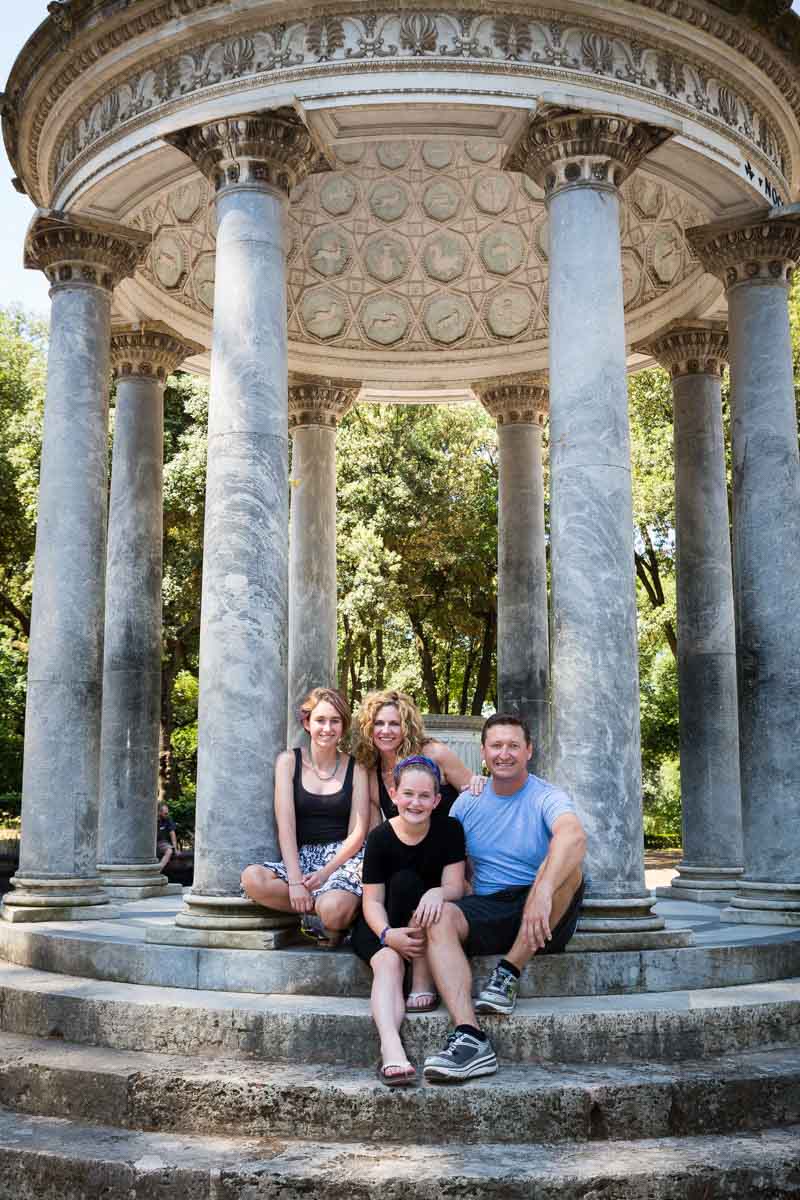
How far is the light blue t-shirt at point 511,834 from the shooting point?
13789mm

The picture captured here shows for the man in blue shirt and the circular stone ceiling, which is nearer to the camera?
the man in blue shirt

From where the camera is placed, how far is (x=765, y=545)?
2150 centimetres

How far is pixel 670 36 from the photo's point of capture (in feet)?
63.8

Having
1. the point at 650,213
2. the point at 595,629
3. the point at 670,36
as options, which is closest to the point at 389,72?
the point at 670,36

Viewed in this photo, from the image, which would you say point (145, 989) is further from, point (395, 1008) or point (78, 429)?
point (78, 429)

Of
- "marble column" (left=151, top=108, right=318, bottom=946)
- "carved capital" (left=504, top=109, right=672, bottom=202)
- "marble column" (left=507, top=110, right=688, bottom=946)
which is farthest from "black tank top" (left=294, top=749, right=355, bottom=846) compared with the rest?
"carved capital" (left=504, top=109, right=672, bottom=202)

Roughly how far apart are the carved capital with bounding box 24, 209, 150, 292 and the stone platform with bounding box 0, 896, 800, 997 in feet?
41.3

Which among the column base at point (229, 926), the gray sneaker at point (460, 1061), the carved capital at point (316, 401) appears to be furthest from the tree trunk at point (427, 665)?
the gray sneaker at point (460, 1061)

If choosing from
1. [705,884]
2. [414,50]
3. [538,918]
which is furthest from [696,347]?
[538,918]

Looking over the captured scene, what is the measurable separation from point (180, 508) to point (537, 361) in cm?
2035

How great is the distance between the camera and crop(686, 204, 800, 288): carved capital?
22203 millimetres

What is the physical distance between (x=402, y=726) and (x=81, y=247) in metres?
12.9

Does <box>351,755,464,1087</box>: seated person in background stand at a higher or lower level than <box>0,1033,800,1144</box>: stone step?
higher

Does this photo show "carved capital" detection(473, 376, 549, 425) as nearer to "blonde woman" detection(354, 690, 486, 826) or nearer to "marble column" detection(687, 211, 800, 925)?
"marble column" detection(687, 211, 800, 925)
